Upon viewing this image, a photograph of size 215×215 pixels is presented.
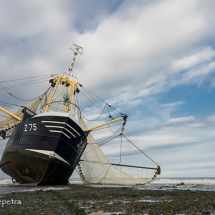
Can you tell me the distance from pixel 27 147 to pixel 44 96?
11.1 metres

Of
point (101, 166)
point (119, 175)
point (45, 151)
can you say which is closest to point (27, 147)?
point (45, 151)

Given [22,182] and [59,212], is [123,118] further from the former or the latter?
[59,212]

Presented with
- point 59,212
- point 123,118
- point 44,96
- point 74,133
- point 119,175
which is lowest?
point 59,212

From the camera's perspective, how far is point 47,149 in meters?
20.4

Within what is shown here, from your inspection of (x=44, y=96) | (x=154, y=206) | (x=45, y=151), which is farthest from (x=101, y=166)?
(x=154, y=206)

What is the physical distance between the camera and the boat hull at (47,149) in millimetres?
20469

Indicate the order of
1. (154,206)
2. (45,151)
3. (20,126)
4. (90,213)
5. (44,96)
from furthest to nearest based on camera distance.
→ 1. (44,96)
2. (20,126)
3. (45,151)
4. (154,206)
5. (90,213)

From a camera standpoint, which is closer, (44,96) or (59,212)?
(59,212)

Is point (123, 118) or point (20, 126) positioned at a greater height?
point (123, 118)

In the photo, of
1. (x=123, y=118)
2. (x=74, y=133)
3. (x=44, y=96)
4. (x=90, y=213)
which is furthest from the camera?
(x=44, y=96)

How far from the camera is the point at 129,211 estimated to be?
8.09 meters

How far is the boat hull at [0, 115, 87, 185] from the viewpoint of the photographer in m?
20.5

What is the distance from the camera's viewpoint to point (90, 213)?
7832 millimetres

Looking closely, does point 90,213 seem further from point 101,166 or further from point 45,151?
point 101,166
